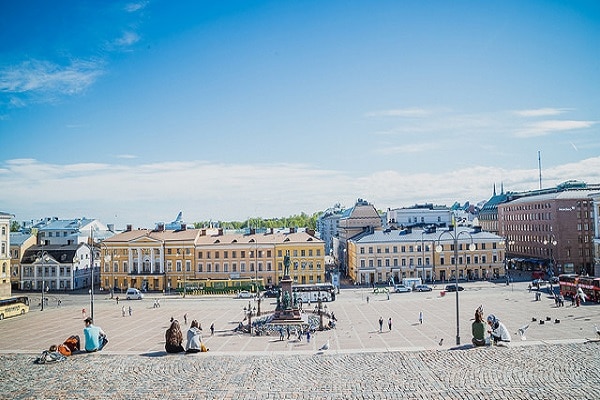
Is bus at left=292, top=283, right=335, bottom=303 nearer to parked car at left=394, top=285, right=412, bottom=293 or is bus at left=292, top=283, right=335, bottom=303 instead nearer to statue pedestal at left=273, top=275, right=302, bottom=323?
parked car at left=394, top=285, right=412, bottom=293

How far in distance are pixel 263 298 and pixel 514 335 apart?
3832 centimetres

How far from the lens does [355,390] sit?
1653cm

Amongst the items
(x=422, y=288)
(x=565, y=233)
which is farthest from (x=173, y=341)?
(x=565, y=233)

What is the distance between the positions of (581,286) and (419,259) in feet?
99.2

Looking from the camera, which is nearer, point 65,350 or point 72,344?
point 65,350

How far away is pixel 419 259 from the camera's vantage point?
275 ft

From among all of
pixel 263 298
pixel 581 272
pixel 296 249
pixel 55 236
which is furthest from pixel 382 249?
pixel 55 236

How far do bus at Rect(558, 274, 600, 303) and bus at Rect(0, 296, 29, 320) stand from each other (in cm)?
6184

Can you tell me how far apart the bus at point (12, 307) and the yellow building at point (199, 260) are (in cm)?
2294

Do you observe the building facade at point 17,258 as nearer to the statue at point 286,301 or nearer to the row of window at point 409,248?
the row of window at point 409,248

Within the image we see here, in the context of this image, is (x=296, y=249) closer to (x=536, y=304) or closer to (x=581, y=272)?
(x=536, y=304)

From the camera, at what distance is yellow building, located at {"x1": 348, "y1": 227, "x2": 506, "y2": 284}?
8331 centimetres

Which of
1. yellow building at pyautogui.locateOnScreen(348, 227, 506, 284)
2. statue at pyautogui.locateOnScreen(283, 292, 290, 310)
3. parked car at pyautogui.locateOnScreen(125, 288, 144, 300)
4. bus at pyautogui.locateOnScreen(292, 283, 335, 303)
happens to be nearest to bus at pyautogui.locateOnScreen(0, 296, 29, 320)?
parked car at pyautogui.locateOnScreen(125, 288, 144, 300)

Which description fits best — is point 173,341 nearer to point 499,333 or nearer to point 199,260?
point 499,333
